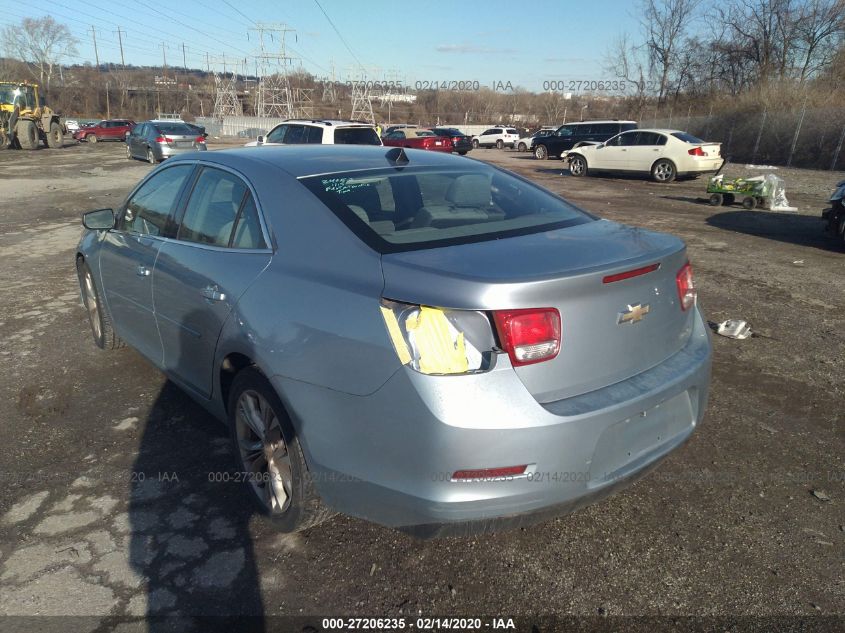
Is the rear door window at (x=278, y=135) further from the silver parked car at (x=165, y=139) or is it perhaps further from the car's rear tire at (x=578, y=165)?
the car's rear tire at (x=578, y=165)

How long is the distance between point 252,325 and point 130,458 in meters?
1.39

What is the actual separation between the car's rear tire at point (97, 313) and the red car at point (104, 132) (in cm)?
4252

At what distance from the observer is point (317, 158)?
322 centimetres

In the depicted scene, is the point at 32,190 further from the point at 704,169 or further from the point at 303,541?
the point at 704,169

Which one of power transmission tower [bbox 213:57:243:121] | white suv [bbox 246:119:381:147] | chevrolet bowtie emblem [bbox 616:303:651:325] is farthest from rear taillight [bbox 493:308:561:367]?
power transmission tower [bbox 213:57:243:121]

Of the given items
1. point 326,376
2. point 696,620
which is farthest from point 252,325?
point 696,620

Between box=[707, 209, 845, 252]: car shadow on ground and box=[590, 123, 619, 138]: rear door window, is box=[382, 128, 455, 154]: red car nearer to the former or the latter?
box=[590, 123, 619, 138]: rear door window

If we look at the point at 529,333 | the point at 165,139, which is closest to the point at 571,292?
the point at 529,333

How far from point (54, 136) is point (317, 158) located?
37995 millimetres

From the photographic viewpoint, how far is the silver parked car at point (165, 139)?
74.4ft

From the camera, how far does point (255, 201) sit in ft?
9.52

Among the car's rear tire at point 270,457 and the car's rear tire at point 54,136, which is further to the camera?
the car's rear tire at point 54,136

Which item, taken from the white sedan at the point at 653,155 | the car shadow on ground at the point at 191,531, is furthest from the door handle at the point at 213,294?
the white sedan at the point at 653,155

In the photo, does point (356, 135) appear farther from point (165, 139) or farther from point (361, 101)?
point (361, 101)
